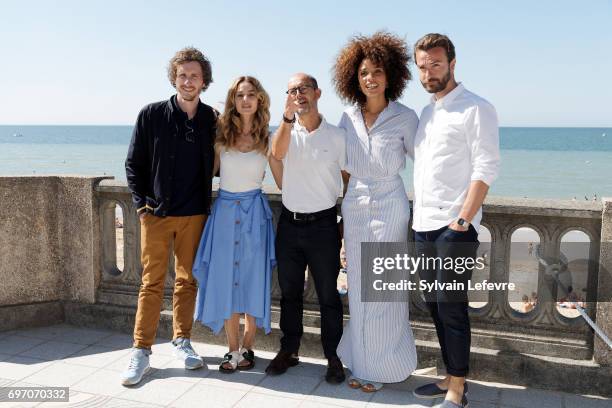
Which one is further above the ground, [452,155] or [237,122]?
[237,122]

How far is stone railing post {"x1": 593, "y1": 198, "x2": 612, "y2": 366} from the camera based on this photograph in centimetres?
366

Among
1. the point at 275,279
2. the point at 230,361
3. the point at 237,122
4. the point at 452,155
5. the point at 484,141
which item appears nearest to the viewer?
the point at 484,141

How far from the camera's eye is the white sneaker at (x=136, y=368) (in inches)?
149

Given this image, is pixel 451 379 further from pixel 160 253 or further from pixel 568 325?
pixel 160 253

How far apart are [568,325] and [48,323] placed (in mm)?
3969

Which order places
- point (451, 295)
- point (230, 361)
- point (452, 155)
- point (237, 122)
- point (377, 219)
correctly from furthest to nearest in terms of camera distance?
point (230, 361) < point (237, 122) < point (377, 219) < point (451, 295) < point (452, 155)

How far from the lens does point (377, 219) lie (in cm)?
365

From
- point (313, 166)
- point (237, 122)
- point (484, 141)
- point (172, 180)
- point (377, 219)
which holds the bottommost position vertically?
point (377, 219)

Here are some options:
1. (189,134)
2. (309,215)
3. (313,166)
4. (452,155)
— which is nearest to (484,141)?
(452,155)

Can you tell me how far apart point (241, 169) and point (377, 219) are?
3.08ft

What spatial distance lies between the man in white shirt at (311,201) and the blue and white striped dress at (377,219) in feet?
0.32

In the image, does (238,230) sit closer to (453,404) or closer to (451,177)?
(451,177)

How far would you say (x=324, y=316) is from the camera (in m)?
3.97

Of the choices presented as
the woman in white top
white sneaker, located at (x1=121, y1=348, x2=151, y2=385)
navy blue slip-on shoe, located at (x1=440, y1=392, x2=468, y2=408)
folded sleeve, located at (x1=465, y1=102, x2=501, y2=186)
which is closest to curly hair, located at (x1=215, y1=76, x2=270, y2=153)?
the woman in white top
